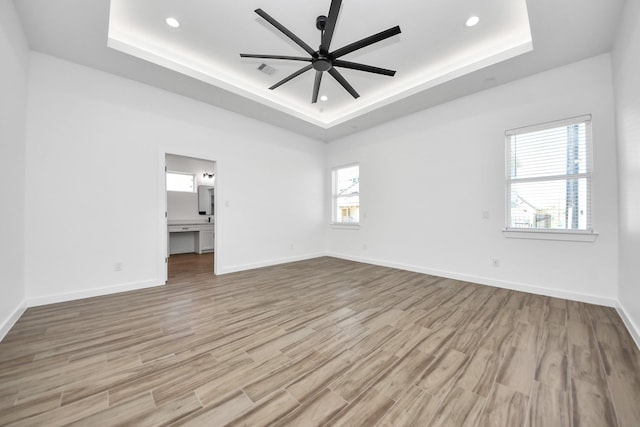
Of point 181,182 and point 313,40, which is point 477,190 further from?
point 181,182

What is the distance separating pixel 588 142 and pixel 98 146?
6.40 m

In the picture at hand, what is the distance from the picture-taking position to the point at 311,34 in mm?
2881

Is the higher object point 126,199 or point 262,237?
point 126,199

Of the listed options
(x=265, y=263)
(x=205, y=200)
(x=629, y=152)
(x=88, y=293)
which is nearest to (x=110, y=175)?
(x=88, y=293)

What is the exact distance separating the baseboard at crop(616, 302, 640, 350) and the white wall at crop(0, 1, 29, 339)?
5.44 m

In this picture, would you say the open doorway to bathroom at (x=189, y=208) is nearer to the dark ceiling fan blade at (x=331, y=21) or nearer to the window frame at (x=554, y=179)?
the dark ceiling fan blade at (x=331, y=21)

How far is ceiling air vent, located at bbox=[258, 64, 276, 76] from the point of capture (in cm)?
347

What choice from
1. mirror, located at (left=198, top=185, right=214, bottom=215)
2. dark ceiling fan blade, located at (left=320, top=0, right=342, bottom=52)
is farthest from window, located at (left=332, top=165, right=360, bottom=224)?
mirror, located at (left=198, top=185, right=214, bottom=215)

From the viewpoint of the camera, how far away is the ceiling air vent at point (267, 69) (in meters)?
3.47

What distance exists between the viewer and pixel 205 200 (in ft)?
23.5

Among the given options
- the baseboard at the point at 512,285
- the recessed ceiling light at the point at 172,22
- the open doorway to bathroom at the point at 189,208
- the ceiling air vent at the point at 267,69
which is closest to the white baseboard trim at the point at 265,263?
the baseboard at the point at 512,285

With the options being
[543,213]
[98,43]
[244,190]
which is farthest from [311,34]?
[543,213]

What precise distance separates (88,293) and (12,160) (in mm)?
1747

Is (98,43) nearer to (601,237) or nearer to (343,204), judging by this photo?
(343,204)
